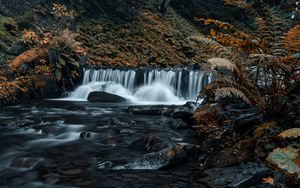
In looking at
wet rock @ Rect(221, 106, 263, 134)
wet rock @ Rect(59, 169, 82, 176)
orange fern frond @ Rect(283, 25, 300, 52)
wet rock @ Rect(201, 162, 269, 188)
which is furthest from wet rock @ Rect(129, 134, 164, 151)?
orange fern frond @ Rect(283, 25, 300, 52)

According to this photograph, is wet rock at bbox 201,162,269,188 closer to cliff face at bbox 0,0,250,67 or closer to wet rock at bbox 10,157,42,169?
wet rock at bbox 10,157,42,169

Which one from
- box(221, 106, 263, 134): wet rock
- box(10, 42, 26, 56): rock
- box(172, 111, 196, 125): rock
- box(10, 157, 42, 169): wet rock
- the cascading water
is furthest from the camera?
the cascading water

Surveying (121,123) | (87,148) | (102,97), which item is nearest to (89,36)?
(102,97)

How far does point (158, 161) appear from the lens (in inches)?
188

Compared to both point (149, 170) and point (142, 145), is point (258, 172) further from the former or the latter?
point (142, 145)

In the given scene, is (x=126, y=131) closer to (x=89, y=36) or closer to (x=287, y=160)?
(x=287, y=160)

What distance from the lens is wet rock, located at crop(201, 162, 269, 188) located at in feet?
12.4

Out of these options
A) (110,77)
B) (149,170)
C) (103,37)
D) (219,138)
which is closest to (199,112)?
(219,138)

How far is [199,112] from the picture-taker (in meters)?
5.74

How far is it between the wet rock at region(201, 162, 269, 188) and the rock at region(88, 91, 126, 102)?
9898 mm

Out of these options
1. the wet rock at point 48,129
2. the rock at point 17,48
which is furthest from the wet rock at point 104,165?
the rock at point 17,48

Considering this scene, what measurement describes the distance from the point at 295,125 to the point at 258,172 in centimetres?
112

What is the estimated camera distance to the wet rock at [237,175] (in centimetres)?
377

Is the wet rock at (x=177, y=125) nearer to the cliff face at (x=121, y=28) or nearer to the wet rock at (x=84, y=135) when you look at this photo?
the wet rock at (x=84, y=135)
